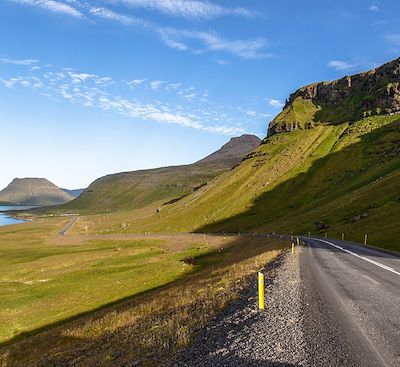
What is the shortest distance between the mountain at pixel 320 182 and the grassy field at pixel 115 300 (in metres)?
31.0

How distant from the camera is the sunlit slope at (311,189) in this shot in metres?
90.6

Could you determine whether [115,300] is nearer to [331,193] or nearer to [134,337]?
[134,337]

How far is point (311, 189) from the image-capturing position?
5595 inches

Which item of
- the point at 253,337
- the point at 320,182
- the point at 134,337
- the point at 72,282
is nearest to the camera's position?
the point at 253,337

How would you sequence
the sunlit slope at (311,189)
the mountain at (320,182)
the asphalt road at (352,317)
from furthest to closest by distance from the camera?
the mountain at (320,182), the sunlit slope at (311,189), the asphalt road at (352,317)

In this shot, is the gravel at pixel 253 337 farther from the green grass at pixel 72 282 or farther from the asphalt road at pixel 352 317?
the green grass at pixel 72 282

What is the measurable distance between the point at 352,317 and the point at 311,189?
134 meters

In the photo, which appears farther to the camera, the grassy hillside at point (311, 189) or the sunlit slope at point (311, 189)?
the sunlit slope at point (311, 189)

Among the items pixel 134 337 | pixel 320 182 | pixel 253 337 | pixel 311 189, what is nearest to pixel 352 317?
pixel 253 337

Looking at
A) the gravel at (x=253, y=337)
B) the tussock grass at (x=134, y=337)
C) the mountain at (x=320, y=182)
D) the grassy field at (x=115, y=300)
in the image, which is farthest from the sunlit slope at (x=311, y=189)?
the gravel at (x=253, y=337)

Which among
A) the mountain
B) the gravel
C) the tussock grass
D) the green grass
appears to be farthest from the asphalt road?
the mountain

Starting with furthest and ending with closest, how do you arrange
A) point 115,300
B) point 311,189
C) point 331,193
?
1. point 311,189
2. point 331,193
3. point 115,300

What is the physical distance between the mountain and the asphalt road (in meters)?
57.5

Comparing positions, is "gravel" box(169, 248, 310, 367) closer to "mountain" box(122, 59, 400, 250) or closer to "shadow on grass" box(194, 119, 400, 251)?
"shadow on grass" box(194, 119, 400, 251)
